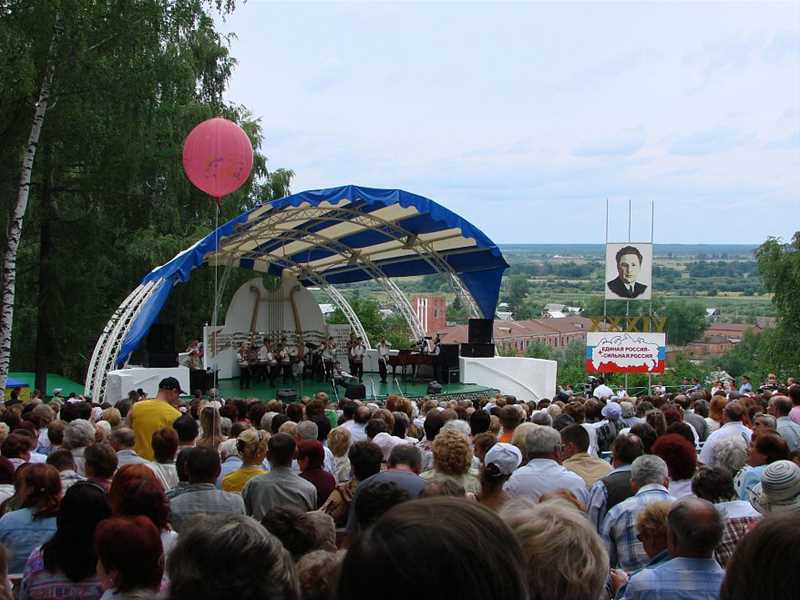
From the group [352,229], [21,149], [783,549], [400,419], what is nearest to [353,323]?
[352,229]

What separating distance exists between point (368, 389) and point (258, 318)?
4430mm

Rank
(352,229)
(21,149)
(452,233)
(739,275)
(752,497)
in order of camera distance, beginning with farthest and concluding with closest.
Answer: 1. (739,275)
2. (352,229)
3. (452,233)
4. (21,149)
5. (752,497)

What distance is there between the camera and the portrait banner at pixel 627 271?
74.8ft

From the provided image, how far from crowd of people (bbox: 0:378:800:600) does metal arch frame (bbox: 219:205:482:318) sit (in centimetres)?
1074

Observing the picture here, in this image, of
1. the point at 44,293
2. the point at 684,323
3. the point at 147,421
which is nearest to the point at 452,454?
the point at 147,421

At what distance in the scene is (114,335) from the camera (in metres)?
17.7

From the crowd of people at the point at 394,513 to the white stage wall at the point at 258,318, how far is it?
14.5m

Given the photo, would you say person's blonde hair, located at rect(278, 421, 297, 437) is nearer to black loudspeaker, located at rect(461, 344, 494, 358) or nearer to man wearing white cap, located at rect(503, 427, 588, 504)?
man wearing white cap, located at rect(503, 427, 588, 504)

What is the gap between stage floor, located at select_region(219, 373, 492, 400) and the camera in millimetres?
19422

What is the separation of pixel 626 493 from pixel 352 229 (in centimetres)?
1662

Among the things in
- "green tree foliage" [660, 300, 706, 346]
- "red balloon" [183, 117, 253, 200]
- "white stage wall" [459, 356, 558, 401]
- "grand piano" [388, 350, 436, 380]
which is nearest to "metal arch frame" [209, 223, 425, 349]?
"grand piano" [388, 350, 436, 380]

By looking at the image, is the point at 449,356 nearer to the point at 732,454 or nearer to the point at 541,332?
the point at 732,454

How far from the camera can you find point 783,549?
1.54 m

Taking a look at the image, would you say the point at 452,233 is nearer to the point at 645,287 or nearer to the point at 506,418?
the point at 645,287
